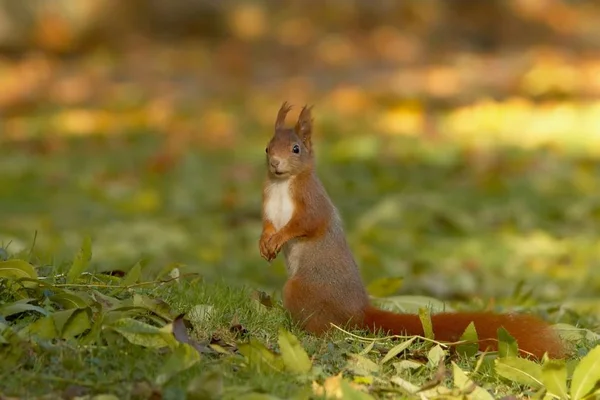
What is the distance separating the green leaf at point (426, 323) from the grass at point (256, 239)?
0.15 ft

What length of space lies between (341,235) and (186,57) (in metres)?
11.4

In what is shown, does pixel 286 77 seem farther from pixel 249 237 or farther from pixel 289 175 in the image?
pixel 289 175

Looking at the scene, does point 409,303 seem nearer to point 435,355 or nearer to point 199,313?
point 435,355

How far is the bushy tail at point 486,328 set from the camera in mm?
3779

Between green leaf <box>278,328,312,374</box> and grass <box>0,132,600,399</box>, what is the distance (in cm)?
3

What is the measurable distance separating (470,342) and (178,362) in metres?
1.10

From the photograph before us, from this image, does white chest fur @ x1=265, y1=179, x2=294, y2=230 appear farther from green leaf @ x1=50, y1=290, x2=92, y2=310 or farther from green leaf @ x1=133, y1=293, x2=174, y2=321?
green leaf @ x1=50, y1=290, x2=92, y2=310

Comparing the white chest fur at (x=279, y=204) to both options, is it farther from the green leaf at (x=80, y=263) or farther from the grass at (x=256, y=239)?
the green leaf at (x=80, y=263)

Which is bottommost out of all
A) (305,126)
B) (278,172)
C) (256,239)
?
(256,239)

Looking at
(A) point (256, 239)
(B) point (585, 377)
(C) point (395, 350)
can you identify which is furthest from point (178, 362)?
(A) point (256, 239)

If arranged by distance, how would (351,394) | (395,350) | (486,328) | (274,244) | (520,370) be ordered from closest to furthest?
(351,394) → (520,370) → (395,350) → (486,328) → (274,244)

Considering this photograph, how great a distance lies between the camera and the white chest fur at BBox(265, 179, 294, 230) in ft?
13.3

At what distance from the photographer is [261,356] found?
11.1 feet

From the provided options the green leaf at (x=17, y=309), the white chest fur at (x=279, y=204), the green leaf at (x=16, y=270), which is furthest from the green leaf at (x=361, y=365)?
the green leaf at (x=16, y=270)
